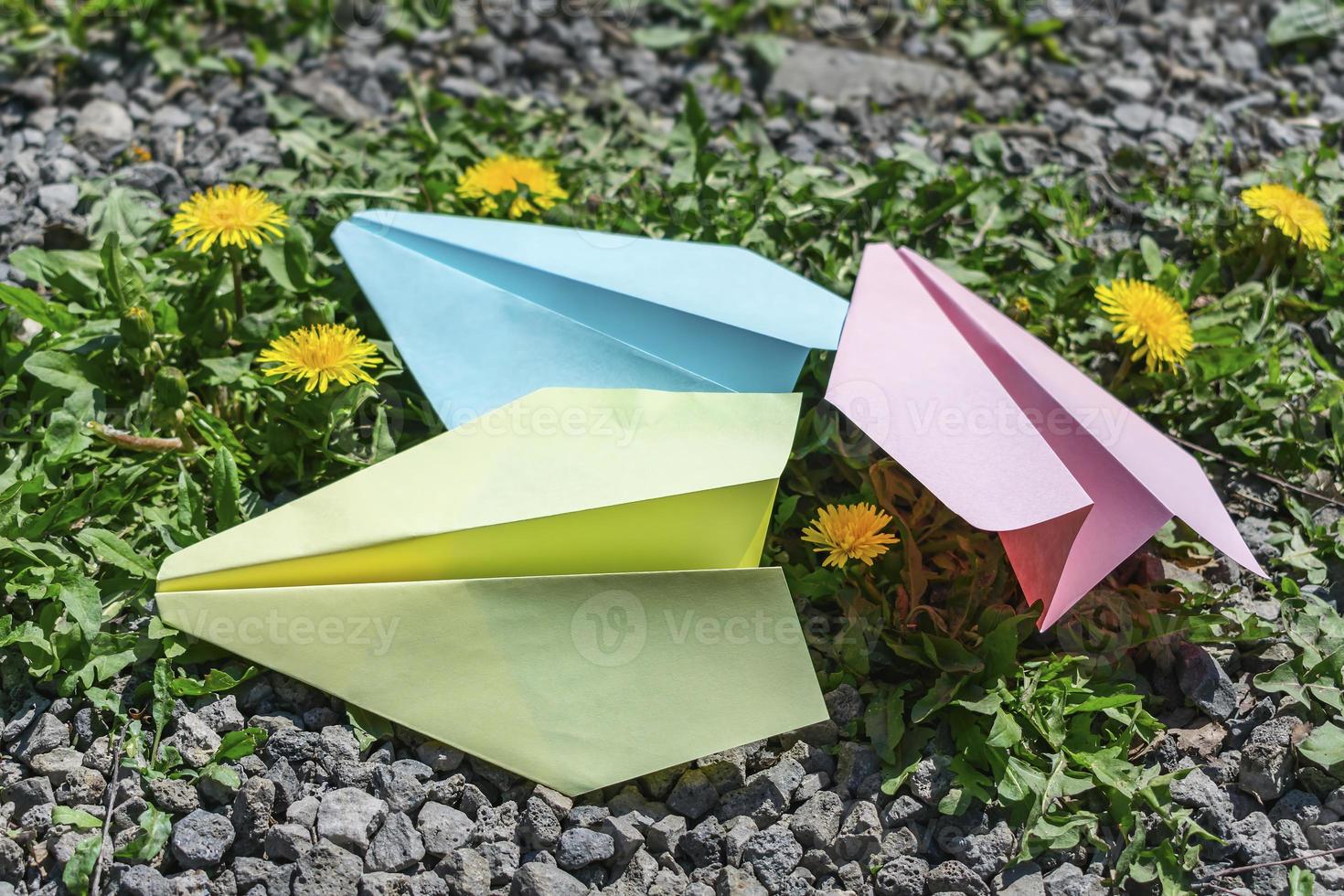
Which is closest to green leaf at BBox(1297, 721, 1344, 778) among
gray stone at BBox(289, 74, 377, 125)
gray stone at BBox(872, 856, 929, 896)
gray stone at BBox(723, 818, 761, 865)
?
gray stone at BBox(872, 856, 929, 896)

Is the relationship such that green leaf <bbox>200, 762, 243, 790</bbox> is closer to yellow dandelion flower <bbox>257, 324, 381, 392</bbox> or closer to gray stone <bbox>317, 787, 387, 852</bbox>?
gray stone <bbox>317, 787, 387, 852</bbox>

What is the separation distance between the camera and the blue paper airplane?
2412 mm

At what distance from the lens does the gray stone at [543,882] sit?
1943mm

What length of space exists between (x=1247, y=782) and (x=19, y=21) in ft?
13.1

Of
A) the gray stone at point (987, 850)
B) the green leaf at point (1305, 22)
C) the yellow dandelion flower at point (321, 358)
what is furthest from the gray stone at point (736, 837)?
the green leaf at point (1305, 22)

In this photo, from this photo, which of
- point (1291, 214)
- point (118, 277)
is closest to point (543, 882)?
point (118, 277)

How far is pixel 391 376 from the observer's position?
8.77ft

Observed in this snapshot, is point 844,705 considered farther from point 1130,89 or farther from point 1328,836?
point 1130,89

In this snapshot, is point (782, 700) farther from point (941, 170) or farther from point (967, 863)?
point (941, 170)

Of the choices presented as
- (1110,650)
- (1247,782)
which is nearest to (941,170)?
(1110,650)

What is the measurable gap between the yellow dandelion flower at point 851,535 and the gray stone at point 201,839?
3.88 feet

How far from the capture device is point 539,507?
2.11m

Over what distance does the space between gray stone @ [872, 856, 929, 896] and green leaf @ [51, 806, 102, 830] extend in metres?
1.34

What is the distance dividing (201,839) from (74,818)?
0.22 metres
